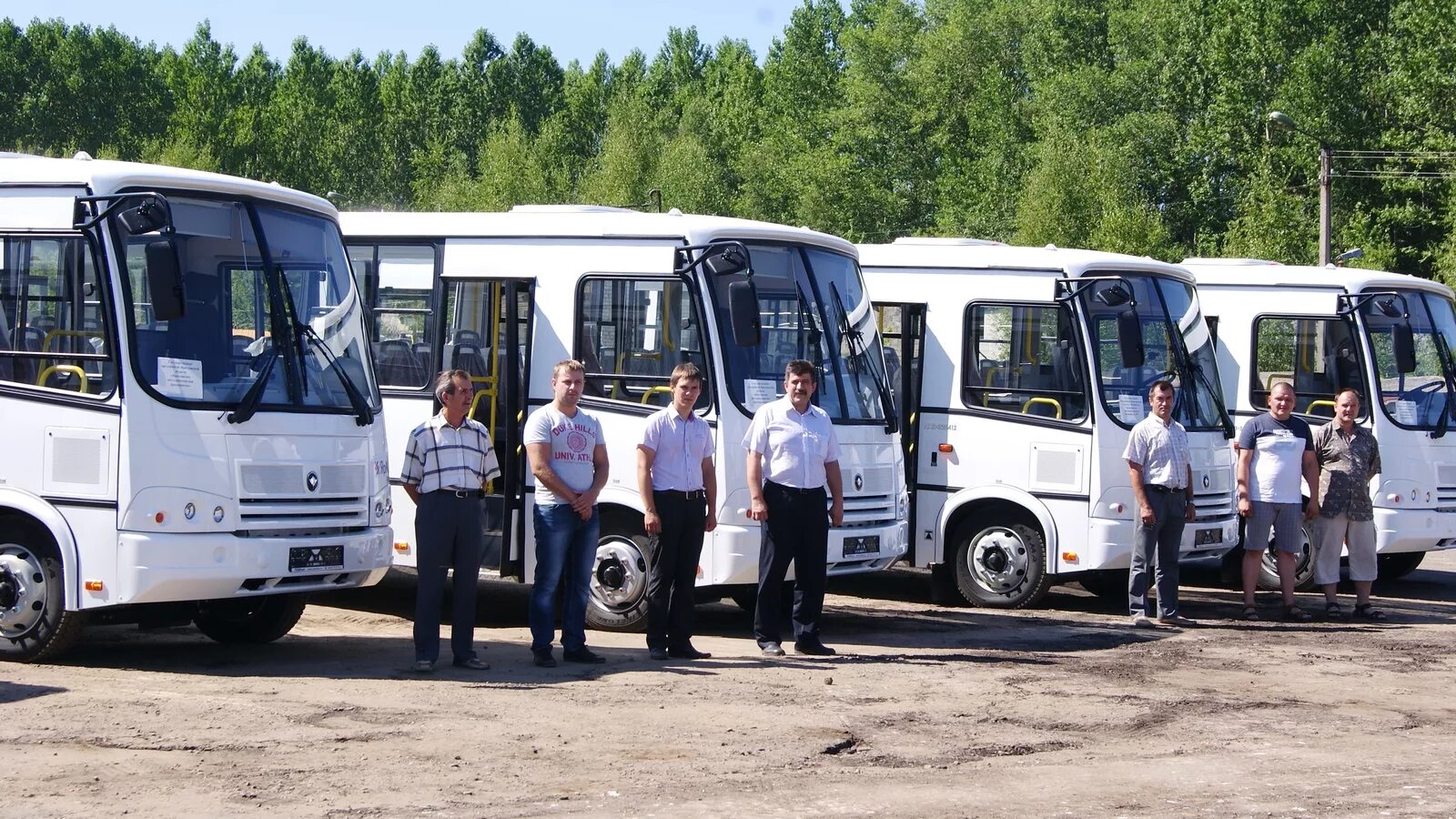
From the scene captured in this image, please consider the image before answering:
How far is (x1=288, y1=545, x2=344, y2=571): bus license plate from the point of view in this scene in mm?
10609

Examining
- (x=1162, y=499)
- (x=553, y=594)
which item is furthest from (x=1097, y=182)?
(x=553, y=594)

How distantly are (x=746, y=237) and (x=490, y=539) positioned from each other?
9.11 feet

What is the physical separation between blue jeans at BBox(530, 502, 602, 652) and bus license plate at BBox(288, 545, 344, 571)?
1.14 metres

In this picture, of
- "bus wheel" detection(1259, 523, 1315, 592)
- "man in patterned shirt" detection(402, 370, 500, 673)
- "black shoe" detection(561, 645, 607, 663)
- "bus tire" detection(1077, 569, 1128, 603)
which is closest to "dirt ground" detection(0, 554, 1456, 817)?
"black shoe" detection(561, 645, 607, 663)

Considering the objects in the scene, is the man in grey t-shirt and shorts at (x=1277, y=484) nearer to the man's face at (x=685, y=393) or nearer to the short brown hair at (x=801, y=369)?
the short brown hair at (x=801, y=369)

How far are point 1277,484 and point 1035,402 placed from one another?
6.44 feet

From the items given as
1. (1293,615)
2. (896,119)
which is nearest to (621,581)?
(1293,615)

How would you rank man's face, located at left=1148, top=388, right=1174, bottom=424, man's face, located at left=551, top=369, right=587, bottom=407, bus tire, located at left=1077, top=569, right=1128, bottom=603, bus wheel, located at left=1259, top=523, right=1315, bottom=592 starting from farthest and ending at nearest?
bus wheel, located at left=1259, top=523, right=1315, bottom=592 → bus tire, located at left=1077, top=569, right=1128, bottom=603 → man's face, located at left=1148, top=388, right=1174, bottom=424 → man's face, located at left=551, top=369, right=587, bottom=407

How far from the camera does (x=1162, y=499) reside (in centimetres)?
1369

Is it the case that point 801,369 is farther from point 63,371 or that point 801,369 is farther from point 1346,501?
point 1346,501

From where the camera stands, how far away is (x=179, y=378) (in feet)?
33.8

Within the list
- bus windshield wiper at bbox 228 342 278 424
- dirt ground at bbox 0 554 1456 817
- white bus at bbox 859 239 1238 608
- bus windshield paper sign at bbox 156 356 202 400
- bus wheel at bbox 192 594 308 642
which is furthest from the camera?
white bus at bbox 859 239 1238 608

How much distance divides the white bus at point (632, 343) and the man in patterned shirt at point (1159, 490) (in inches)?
70.4

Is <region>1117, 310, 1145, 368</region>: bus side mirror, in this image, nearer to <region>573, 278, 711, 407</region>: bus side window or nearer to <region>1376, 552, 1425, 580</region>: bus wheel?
<region>573, 278, 711, 407</region>: bus side window
